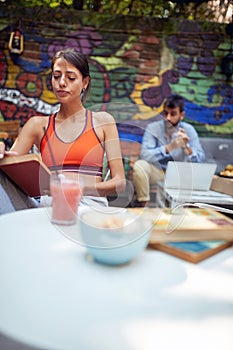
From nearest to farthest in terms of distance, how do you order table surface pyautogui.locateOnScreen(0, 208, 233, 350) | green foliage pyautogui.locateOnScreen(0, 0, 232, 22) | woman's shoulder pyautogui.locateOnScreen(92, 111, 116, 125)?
table surface pyautogui.locateOnScreen(0, 208, 233, 350) → woman's shoulder pyautogui.locateOnScreen(92, 111, 116, 125) → green foliage pyautogui.locateOnScreen(0, 0, 232, 22)

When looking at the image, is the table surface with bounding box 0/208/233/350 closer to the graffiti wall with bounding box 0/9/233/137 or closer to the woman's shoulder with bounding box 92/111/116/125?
the woman's shoulder with bounding box 92/111/116/125

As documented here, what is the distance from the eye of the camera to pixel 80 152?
0.51m

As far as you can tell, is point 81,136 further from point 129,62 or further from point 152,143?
point 129,62

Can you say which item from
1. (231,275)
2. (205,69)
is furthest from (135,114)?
(205,69)

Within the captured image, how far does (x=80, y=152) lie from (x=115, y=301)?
0.24 m

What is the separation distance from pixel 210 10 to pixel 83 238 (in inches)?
119

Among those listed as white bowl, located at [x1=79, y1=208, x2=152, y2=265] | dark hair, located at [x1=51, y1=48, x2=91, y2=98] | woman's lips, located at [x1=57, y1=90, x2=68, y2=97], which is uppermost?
dark hair, located at [x1=51, y1=48, x2=91, y2=98]

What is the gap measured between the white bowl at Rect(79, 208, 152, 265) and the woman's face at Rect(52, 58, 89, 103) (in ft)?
0.74

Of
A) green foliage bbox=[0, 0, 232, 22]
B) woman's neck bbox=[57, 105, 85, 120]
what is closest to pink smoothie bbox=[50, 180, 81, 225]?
woman's neck bbox=[57, 105, 85, 120]

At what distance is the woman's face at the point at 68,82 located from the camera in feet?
1.70

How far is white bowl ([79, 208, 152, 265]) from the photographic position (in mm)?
345

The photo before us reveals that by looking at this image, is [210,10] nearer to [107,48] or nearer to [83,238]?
[107,48]

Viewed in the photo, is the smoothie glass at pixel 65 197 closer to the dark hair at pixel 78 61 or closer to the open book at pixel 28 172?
the open book at pixel 28 172

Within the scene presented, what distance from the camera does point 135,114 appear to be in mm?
420
